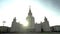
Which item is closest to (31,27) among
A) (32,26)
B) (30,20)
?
(32,26)

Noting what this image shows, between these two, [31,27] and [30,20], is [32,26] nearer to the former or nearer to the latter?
[31,27]

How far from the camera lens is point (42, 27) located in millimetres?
53219

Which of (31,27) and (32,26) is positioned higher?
(32,26)

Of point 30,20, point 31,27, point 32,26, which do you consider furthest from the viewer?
point 30,20

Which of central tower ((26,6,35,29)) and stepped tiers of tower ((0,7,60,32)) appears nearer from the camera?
stepped tiers of tower ((0,7,60,32))

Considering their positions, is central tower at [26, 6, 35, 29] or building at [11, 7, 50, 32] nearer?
building at [11, 7, 50, 32]

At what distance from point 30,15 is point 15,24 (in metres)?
15.4

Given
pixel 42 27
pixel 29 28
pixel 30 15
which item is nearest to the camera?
pixel 29 28

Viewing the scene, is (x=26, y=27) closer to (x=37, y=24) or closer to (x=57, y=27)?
(x=37, y=24)

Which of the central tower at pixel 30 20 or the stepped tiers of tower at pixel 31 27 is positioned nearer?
the stepped tiers of tower at pixel 31 27

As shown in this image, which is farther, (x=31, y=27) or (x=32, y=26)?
(x=32, y=26)

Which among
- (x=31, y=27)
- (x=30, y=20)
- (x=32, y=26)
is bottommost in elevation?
(x=31, y=27)

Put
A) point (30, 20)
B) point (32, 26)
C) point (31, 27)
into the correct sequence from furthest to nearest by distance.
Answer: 1. point (30, 20)
2. point (32, 26)
3. point (31, 27)

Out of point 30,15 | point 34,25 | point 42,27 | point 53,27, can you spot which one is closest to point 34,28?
point 34,25
